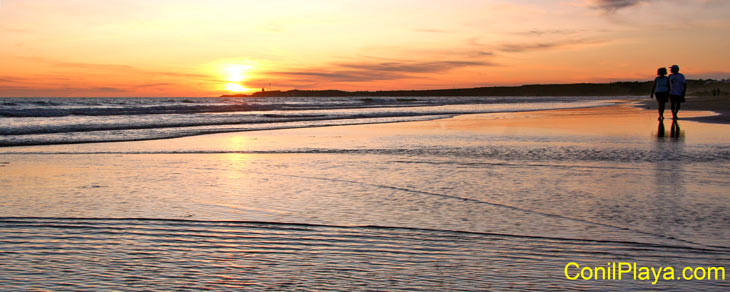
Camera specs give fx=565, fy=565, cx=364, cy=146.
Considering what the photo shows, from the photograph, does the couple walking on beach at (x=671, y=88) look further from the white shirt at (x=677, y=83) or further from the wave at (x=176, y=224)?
the wave at (x=176, y=224)

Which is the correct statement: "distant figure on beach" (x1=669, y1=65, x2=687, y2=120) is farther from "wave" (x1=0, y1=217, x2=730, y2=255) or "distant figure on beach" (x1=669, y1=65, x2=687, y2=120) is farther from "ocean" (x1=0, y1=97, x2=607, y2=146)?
"wave" (x1=0, y1=217, x2=730, y2=255)

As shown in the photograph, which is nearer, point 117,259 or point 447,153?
point 117,259

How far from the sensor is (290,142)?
11172 mm

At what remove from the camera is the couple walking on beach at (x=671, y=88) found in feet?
55.1

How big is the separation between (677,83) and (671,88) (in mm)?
282

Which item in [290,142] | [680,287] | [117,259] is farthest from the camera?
[290,142]

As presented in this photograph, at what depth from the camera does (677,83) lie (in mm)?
16812

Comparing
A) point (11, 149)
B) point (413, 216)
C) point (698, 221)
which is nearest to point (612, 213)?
point (698, 221)

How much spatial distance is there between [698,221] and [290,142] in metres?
8.23

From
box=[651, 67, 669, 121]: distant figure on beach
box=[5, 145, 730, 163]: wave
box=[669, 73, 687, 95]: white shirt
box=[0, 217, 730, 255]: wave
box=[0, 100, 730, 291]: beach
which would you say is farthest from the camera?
box=[651, 67, 669, 121]: distant figure on beach

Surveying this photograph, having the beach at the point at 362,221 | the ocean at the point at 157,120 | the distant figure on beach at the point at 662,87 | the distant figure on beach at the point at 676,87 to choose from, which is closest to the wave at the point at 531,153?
the beach at the point at 362,221

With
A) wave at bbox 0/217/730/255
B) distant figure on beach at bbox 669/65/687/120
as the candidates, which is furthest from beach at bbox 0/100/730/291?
distant figure on beach at bbox 669/65/687/120

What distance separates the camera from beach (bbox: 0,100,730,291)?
2.85 m

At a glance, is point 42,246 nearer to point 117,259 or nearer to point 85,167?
point 117,259
